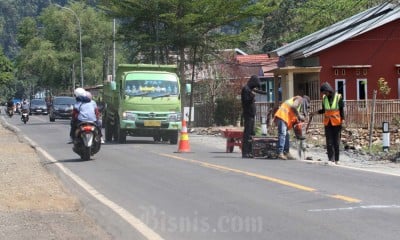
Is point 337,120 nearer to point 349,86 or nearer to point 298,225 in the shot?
point 298,225

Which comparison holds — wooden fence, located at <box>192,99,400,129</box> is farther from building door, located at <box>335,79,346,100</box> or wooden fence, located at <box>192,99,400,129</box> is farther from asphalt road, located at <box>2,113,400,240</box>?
asphalt road, located at <box>2,113,400,240</box>

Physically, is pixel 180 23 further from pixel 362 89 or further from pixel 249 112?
pixel 249 112

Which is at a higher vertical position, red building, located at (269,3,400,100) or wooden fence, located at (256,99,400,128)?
red building, located at (269,3,400,100)

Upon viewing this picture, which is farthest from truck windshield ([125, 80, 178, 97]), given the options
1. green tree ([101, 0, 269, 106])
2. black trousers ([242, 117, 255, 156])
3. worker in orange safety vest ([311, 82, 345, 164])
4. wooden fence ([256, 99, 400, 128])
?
green tree ([101, 0, 269, 106])

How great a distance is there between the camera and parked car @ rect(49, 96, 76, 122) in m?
50.5

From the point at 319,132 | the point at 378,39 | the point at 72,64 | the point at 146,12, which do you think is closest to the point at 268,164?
the point at 319,132

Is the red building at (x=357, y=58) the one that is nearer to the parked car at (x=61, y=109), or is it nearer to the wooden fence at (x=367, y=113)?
the wooden fence at (x=367, y=113)

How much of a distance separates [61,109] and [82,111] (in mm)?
34439

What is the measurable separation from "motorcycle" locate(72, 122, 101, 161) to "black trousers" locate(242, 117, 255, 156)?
3.59m

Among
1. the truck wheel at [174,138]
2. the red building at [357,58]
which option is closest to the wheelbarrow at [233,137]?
the truck wheel at [174,138]

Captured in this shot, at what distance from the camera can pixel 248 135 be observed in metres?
17.5

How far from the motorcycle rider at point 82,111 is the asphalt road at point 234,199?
3.89 feet

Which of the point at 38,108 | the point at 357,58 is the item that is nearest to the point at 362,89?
the point at 357,58

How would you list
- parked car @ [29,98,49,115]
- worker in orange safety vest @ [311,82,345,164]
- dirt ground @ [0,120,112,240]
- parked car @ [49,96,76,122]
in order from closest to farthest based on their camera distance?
dirt ground @ [0,120,112,240] < worker in orange safety vest @ [311,82,345,164] < parked car @ [49,96,76,122] < parked car @ [29,98,49,115]
